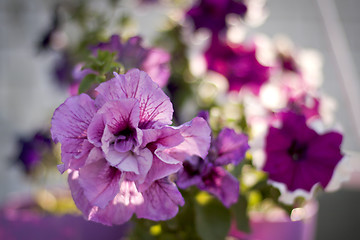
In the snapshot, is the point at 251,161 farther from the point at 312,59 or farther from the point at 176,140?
the point at 312,59

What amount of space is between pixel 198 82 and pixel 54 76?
0.92 ft

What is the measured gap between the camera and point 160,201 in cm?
27

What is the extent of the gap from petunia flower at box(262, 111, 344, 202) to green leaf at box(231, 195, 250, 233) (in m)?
0.05

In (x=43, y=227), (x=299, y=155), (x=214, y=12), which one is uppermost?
(x=214, y=12)

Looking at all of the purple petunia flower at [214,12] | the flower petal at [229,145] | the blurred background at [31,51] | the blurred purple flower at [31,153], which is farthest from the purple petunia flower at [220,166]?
the blurred background at [31,51]

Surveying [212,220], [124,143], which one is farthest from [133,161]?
[212,220]

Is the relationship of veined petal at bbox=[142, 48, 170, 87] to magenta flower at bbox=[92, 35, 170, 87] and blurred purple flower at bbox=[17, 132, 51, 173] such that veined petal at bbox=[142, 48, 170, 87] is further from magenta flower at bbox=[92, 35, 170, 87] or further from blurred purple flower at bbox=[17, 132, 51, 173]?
blurred purple flower at bbox=[17, 132, 51, 173]

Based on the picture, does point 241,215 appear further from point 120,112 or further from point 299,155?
point 120,112

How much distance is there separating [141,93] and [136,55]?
13cm

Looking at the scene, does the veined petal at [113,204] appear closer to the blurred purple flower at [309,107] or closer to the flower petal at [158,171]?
the flower petal at [158,171]

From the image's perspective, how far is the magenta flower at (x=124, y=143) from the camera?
255 millimetres

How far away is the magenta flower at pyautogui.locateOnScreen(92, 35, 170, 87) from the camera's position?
369 mm

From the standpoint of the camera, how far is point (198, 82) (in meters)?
0.56

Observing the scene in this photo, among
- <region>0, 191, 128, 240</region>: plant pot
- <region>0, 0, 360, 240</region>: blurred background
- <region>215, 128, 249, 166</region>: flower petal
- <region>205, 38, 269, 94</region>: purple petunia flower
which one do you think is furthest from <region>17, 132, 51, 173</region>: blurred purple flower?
<region>0, 0, 360, 240</region>: blurred background
